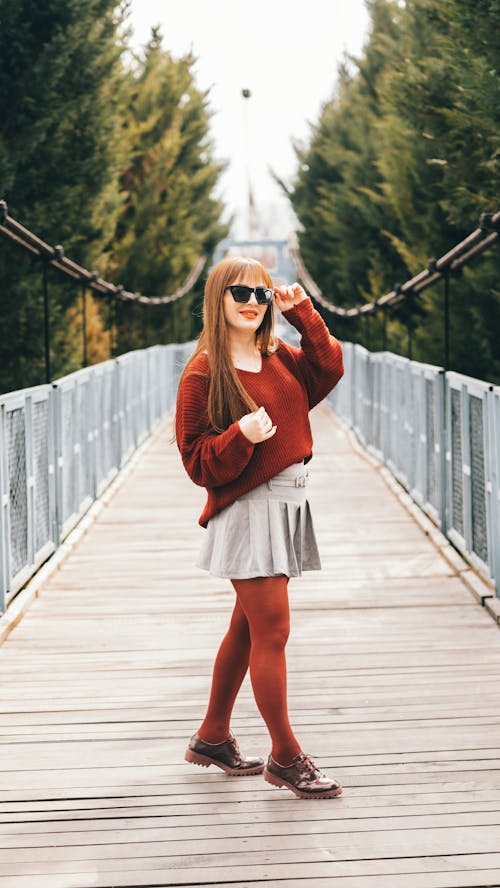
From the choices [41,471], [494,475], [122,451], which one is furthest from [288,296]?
[122,451]

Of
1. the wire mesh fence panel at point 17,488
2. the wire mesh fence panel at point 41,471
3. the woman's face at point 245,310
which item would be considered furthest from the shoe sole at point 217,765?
the wire mesh fence panel at point 41,471

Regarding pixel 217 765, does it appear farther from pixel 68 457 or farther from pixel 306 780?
pixel 68 457

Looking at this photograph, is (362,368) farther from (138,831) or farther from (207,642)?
(138,831)

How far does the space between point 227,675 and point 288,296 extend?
107cm

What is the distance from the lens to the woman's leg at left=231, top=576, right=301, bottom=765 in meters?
3.40

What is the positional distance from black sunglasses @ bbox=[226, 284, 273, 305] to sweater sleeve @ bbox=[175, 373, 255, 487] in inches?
9.1

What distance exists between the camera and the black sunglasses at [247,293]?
3389 millimetres

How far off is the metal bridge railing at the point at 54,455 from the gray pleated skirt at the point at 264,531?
2.99 feet

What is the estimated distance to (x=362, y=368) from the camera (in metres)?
14.3

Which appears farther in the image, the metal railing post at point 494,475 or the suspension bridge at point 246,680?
the metal railing post at point 494,475

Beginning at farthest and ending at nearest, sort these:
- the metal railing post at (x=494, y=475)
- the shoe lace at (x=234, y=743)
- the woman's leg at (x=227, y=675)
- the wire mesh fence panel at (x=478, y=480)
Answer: the wire mesh fence panel at (x=478, y=480) < the metal railing post at (x=494, y=475) < the shoe lace at (x=234, y=743) < the woman's leg at (x=227, y=675)

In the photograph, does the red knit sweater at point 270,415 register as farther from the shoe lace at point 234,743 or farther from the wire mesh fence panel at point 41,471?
the wire mesh fence panel at point 41,471

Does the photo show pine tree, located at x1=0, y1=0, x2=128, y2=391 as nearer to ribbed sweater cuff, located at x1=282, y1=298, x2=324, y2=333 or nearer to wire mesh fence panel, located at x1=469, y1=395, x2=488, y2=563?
wire mesh fence panel, located at x1=469, y1=395, x2=488, y2=563

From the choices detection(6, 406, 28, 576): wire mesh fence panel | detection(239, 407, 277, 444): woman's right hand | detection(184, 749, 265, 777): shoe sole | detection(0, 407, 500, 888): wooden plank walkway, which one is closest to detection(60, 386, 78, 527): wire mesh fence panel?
detection(0, 407, 500, 888): wooden plank walkway
